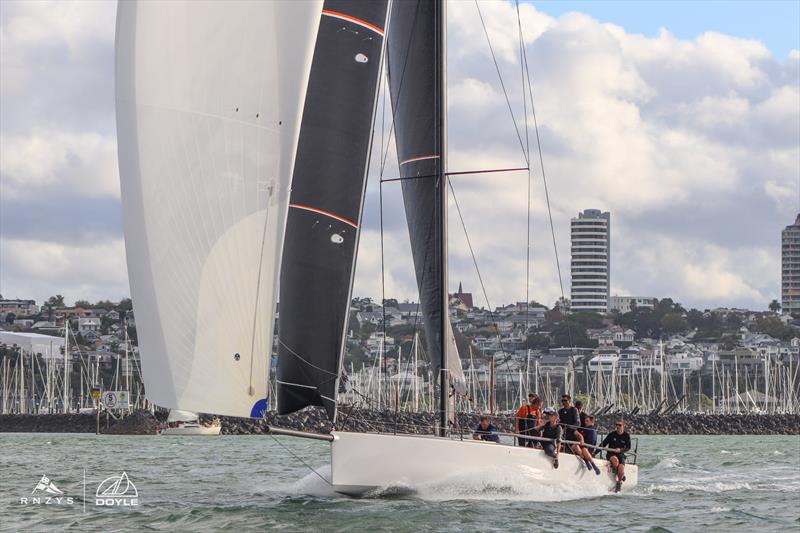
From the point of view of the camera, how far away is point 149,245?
15.4 m

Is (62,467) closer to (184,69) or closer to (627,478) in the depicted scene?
(627,478)

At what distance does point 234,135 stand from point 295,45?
1.40 m

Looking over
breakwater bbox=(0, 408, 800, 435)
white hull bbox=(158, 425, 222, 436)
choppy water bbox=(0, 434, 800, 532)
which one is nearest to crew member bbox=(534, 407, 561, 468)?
choppy water bbox=(0, 434, 800, 532)

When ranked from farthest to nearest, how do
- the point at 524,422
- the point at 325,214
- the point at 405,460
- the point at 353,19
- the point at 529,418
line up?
the point at 524,422, the point at 529,418, the point at 353,19, the point at 325,214, the point at 405,460

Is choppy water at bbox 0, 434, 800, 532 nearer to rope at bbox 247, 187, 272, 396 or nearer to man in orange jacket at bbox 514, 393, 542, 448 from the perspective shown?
man in orange jacket at bbox 514, 393, 542, 448

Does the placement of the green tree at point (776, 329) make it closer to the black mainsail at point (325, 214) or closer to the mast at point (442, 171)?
the mast at point (442, 171)

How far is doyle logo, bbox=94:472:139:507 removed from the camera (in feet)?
63.9

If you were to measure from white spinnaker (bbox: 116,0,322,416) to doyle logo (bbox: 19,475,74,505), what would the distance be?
15.9 ft

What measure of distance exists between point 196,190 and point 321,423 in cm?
5920

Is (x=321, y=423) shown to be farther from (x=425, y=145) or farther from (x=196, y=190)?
(x=196, y=190)

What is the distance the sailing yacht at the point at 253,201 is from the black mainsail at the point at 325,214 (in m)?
0.02

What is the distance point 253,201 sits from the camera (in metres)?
15.9

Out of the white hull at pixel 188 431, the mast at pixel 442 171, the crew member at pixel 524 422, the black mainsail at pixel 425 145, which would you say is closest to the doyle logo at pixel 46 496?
the mast at pixel 442 171

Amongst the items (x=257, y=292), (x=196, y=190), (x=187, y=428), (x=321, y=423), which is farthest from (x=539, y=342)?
(x=196, y=190)
